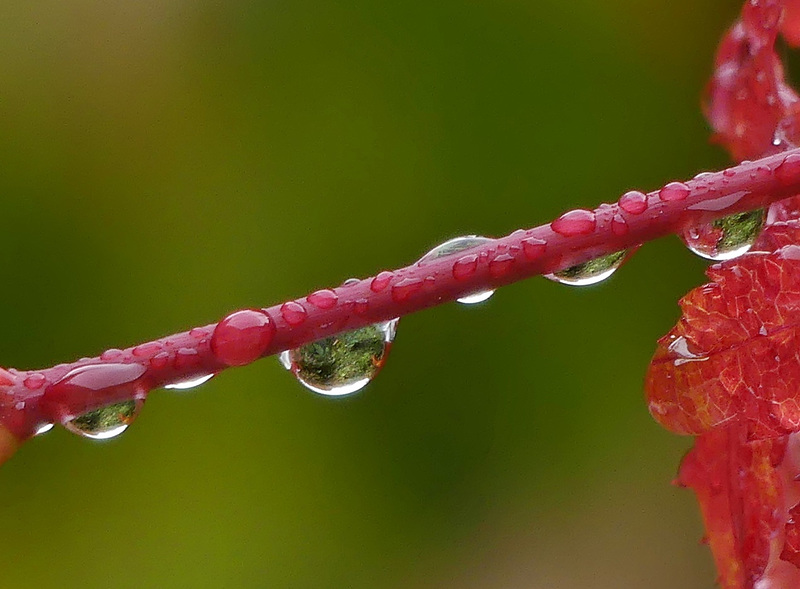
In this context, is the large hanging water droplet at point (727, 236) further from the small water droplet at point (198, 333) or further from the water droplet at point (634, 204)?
the small water droplet at point (198, 333)

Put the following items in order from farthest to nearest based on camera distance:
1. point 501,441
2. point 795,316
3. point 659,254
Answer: point 659,254 → point 501,441 → point 795,316

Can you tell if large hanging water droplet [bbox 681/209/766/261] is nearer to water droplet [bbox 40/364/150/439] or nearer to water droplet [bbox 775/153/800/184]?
water droplet [bbox 775/153/800/184]

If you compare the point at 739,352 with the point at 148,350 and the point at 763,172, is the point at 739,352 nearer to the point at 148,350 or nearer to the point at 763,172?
the point at 763,172

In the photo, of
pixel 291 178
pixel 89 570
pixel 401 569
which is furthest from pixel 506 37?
pixel 89 570

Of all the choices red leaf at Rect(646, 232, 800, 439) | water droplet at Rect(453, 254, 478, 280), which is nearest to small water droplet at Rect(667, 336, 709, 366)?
red leaf at Rect(646, 232, 800, 439)

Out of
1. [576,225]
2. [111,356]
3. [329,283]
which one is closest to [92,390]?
[111,356]

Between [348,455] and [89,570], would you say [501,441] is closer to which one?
[348,455]
